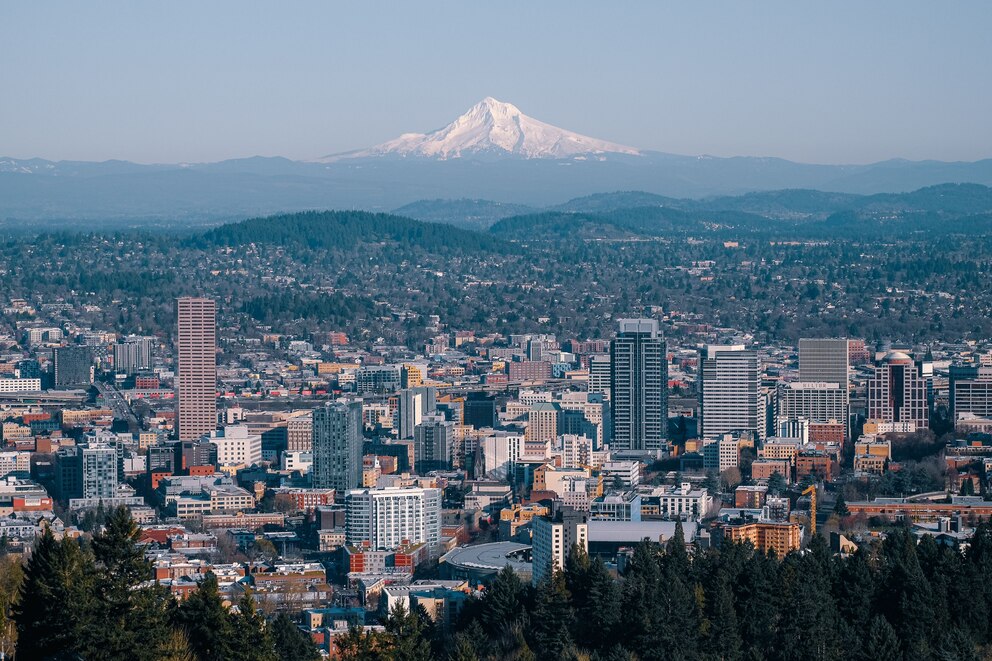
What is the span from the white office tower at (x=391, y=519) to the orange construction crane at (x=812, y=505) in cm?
402

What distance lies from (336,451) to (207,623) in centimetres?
1534

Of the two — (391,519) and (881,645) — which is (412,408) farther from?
(881,645)

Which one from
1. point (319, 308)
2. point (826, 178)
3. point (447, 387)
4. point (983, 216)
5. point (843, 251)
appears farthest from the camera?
point (826, 178)

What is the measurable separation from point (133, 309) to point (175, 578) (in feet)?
112

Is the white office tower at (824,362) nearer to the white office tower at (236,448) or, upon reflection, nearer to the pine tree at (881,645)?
the white office tower at (236,448)

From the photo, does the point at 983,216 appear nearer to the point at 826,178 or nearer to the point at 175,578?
the point at 826,178

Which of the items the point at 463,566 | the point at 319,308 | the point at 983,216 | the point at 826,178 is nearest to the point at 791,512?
the point at 463,566

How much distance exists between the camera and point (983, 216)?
8894 centimetres

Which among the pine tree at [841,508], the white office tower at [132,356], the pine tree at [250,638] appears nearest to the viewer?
the pine tree at [250,638]

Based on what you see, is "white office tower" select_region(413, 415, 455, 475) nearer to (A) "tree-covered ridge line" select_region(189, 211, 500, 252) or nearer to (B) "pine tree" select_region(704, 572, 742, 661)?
(B) "pine tree" select_region(704, 572, 742, 661)

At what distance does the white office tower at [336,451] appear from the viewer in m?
27.4

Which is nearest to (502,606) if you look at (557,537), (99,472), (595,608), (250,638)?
(595,608)

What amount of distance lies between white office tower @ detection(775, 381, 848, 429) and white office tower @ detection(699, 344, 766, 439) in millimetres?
436

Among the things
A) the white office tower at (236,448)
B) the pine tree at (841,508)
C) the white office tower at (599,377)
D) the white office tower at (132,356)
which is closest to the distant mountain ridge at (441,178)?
the white office tower at (132,356)
